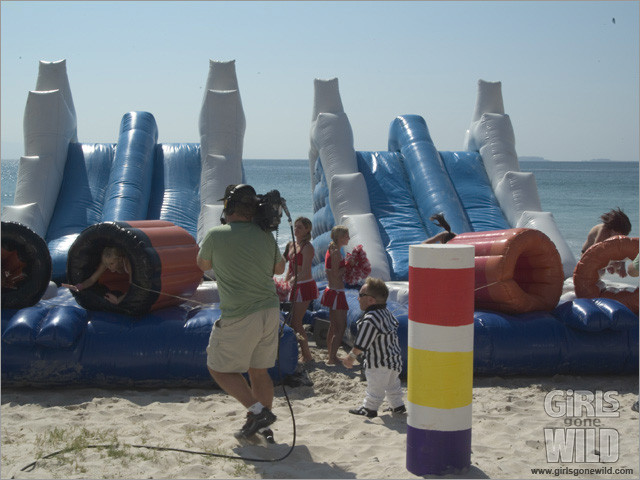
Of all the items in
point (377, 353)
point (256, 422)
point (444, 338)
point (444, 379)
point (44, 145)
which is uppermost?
point (44, 145)

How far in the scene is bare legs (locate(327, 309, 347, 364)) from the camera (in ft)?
18.3

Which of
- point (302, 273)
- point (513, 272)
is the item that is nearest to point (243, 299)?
point (302, 273)

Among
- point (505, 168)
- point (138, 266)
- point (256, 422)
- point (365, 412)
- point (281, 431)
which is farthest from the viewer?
point (505, 168)

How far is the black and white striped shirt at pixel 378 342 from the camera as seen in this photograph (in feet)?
14.3

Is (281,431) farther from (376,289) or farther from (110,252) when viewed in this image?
(110,252)

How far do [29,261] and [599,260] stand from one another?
13.8 ft

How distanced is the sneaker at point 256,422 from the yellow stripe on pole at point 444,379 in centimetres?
86

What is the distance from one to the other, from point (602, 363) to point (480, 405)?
119 centimetres

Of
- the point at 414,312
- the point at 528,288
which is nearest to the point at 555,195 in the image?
the point at 528,288

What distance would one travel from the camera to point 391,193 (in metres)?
8.87

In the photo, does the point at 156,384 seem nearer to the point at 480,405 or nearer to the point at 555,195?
the point at 480,405

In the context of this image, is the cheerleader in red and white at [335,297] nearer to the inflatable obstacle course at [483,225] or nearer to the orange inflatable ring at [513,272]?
the inflatable obstacle course at [483,225]

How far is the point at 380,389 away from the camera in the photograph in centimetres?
438

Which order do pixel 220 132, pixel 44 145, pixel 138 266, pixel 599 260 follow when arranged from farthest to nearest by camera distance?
1. pixel 220 132
2. pixel 44 145
3. pixel 599 260
4. pixel 138 266
